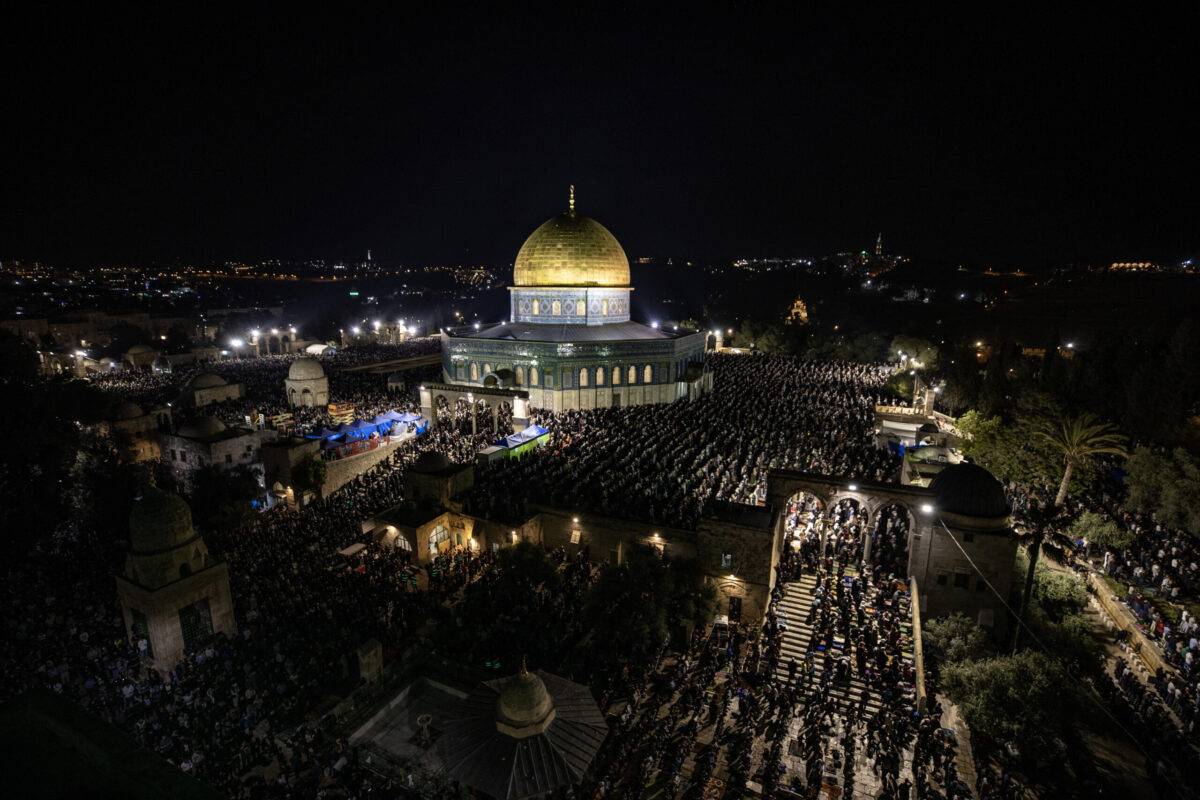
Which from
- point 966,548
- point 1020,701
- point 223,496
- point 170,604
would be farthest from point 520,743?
point 223,496

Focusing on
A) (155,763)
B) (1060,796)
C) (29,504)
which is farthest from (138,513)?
(1060,796)

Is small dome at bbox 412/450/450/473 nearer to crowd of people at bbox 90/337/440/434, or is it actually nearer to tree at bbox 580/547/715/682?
tree at bbox 580/547/715/682

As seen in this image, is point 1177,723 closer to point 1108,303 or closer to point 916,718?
point 916,718

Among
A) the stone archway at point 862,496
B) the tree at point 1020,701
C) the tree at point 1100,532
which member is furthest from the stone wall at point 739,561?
the tree at point 1100,532

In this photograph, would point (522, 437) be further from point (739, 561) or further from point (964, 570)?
point (964, 570)

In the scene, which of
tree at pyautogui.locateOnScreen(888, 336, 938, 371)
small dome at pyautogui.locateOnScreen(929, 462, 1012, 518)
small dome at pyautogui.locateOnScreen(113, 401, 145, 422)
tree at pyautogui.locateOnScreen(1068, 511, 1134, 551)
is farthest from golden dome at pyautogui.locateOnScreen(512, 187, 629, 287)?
tree at pyautogui.locateOnScreen(1068, 511, 1134, 551)

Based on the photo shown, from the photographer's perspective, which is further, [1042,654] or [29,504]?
[29,504]
